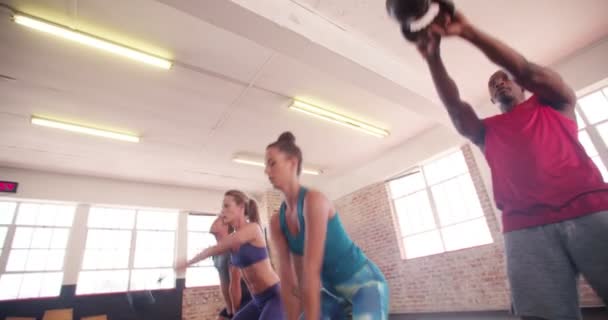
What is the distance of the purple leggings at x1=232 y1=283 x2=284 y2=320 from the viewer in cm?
215

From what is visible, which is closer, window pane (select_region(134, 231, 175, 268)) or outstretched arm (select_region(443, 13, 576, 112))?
outstretched arm (select_region(443, 13, 576, 112))

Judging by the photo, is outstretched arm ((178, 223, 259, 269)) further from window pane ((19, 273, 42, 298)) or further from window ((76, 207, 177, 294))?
window pane ((19, 273, 42, 298))

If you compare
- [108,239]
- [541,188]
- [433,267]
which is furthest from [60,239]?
[541,188]

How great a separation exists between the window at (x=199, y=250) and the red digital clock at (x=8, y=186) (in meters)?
3.78

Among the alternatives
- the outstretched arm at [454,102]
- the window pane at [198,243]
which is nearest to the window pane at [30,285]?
the window pane at [198,243]

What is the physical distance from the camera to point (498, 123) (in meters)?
1.37

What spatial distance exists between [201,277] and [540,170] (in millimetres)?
8310

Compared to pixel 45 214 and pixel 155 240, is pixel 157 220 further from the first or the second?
pixel 45 214

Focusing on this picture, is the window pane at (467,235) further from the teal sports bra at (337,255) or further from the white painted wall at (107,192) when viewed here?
the white painted wall at (107,192)

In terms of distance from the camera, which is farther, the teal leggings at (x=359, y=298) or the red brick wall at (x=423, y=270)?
the red brick wall at (x=423, y=270)

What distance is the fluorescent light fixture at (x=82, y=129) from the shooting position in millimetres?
4977

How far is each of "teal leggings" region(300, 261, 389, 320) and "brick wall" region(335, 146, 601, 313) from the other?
481 centimetres

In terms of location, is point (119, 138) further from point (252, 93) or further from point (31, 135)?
point (252, 93)

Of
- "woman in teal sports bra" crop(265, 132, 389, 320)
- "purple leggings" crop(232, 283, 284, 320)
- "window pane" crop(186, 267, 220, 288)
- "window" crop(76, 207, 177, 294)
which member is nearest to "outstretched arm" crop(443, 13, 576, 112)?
"woman in teal sports bra" crop(265, 132, 389, 320)
